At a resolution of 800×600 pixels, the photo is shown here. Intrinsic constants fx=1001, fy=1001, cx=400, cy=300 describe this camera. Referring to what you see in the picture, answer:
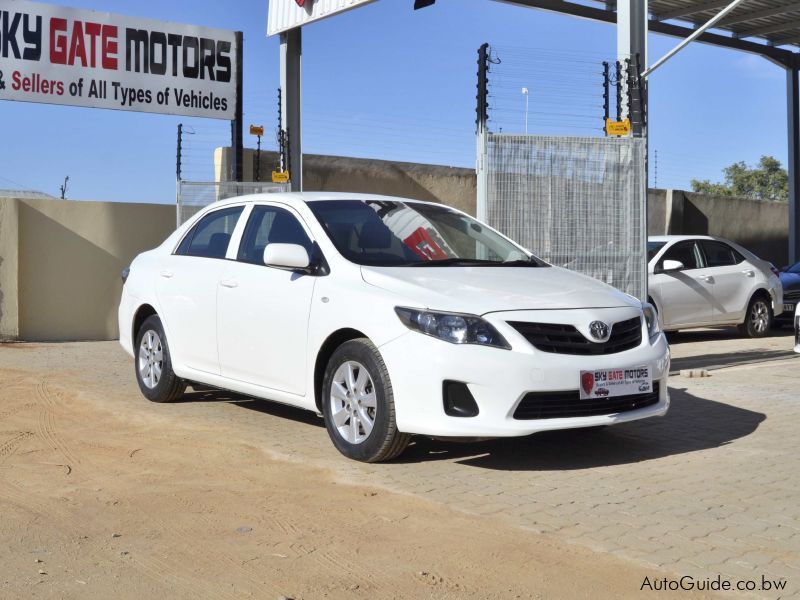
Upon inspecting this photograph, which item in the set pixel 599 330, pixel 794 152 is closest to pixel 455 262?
pixel 599 330

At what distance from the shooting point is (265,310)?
6.80 metres

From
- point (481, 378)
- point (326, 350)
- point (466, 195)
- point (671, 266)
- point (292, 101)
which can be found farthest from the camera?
point (466, 195)

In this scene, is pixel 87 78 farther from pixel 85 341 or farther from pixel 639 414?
pixel 639 414

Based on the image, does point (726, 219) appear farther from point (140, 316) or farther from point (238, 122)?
point (140, 316)

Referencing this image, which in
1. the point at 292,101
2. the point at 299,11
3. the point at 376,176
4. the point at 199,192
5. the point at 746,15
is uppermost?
the point at 746,15

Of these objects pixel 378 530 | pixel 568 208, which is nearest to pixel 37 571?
pixel 378 530

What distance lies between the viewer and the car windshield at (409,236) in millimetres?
6612

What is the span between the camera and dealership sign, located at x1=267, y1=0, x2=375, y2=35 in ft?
45.6

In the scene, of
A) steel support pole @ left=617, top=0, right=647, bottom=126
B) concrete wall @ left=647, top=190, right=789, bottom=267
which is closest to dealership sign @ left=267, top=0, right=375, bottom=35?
steel support pole @ left=617, top=0, right=647, bottom=126

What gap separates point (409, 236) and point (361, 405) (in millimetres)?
1421

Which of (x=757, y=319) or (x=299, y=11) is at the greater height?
(x=299, y=11)

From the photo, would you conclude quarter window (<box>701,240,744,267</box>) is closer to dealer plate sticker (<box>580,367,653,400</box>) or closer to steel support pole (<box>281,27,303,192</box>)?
steel support pole (<box>281,27,303,192</box>)

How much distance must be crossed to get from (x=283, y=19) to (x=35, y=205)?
183 inches

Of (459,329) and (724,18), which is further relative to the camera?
(724,18)
